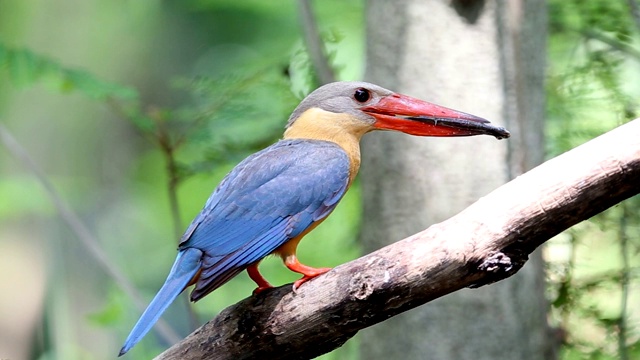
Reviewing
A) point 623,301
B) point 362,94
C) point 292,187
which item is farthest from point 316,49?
point 623,301

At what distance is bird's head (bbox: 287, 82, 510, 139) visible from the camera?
360 centimetres

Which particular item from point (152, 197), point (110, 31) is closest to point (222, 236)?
point (152, 197)

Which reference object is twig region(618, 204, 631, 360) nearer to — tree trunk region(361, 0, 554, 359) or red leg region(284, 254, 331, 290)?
tree trunk region(361, 0, 554, 359)

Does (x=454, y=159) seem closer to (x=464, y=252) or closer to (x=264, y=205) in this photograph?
(x=264, y=205)

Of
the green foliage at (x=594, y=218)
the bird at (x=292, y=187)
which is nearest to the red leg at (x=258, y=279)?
the bird at (x=292, y=187)

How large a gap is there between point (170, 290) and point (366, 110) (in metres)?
1.25

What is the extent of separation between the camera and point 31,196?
8.00 m

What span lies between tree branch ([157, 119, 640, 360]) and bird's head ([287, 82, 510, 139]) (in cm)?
97

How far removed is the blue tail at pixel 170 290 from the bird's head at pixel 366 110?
0.97 m

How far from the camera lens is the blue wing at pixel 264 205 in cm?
309

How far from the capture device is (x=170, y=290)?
2994 millimetres

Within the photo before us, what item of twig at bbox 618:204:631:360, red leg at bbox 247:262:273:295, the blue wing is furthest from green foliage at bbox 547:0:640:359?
red leg at bbox 247:262:273:295

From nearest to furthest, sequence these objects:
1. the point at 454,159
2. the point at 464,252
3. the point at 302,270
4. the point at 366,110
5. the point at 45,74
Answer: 1. the point at 464,252
2. the point at 302,270
3. the point at 366,110
4. the point at 454,159
5. the point at 45,74

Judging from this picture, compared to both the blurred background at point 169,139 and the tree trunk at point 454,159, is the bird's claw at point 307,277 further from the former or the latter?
the blurred background at point 169,139
